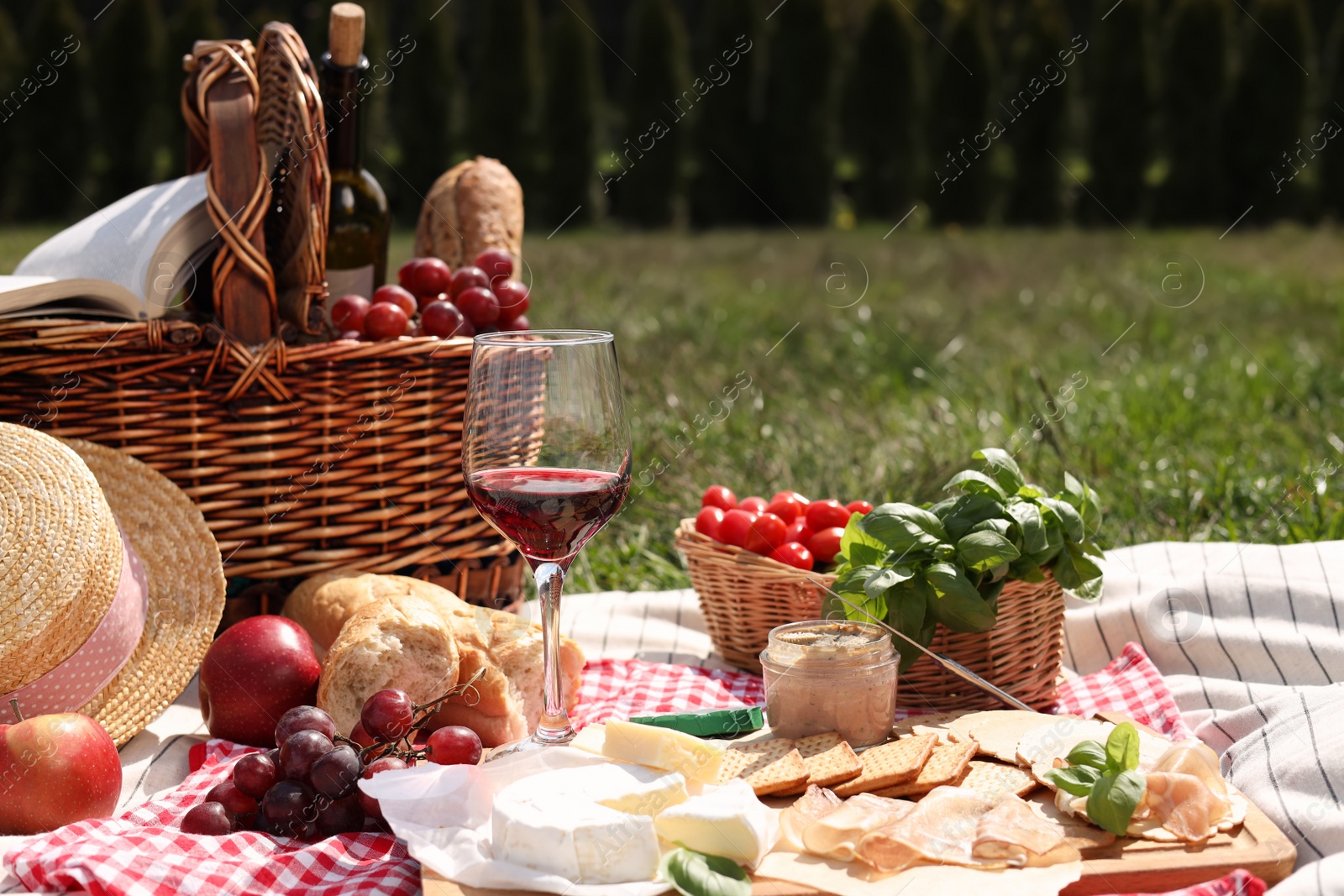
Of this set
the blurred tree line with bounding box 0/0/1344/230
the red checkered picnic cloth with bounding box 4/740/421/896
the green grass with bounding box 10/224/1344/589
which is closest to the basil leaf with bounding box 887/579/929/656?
the red checkered picnic cloth with bounding box 4/740/421/896

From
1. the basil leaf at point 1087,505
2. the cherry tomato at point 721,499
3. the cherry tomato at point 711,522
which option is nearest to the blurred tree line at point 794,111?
the cherry tomato at point 721,499

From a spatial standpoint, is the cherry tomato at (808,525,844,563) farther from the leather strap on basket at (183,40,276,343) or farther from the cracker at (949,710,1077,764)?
→ the leather strap on basket at (183,40,276,343)

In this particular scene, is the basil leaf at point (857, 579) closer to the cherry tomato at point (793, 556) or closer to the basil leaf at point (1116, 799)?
the cherry tomato at point (793, 556)

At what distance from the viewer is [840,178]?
1404cm

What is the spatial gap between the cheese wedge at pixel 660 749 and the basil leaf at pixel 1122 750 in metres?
0.50

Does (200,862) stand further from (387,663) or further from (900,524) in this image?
(900,524)

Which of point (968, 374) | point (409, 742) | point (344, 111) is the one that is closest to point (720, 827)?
point (409, 742)

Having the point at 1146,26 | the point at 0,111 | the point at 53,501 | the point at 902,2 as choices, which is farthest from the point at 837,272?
the point at 0,111

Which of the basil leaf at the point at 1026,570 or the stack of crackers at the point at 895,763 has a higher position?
the basil leaf at the point at 1026,570

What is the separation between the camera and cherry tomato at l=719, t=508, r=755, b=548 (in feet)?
7.76

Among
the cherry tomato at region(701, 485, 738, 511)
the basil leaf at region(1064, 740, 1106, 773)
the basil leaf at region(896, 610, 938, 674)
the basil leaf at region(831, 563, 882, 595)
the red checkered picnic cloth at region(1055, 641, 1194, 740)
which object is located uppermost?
the cherry tomato at region(701, 485, 738, 511)

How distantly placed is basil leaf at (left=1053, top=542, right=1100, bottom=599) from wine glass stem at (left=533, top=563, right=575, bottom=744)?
869mm

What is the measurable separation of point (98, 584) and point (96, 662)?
0.15 metres

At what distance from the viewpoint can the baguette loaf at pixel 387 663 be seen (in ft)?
6.28
